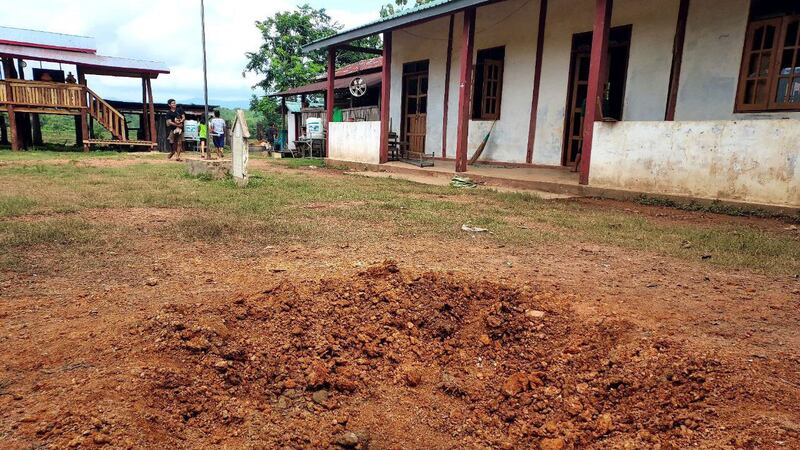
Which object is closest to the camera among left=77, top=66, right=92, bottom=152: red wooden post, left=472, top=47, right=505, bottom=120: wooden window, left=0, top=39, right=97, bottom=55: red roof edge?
left=472, top=47, right=505, bottom=120: wooden window

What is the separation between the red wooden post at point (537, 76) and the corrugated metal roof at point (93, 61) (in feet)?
47.1

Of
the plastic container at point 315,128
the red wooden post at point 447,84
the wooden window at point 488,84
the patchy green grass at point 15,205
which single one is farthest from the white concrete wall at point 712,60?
the plastic container at point 315,128

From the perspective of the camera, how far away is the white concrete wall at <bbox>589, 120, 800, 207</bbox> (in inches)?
222

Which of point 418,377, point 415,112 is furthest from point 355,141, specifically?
point 418,377

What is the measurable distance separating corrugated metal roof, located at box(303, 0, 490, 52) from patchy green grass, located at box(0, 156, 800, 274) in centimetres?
360

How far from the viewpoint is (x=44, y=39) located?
1964 centimetres

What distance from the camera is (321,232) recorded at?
4.43m

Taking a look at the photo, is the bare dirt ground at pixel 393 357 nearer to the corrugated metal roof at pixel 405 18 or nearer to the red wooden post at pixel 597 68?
the red wooden post at pixel 597 68

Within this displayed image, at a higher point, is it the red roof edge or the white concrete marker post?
the red roof edge

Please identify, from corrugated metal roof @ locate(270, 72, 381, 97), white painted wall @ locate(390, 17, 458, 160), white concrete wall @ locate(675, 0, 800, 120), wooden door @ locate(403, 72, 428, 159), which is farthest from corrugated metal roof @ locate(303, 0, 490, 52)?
white concrete wall @ locate(675, 0, 800, 120)

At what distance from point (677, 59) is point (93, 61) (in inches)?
722

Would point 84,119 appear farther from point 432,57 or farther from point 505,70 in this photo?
point 505,70

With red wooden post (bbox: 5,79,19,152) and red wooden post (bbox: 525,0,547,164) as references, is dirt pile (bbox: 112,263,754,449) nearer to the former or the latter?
red wooden post (bbox: 525,0,547,164)

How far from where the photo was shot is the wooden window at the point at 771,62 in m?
6.54
